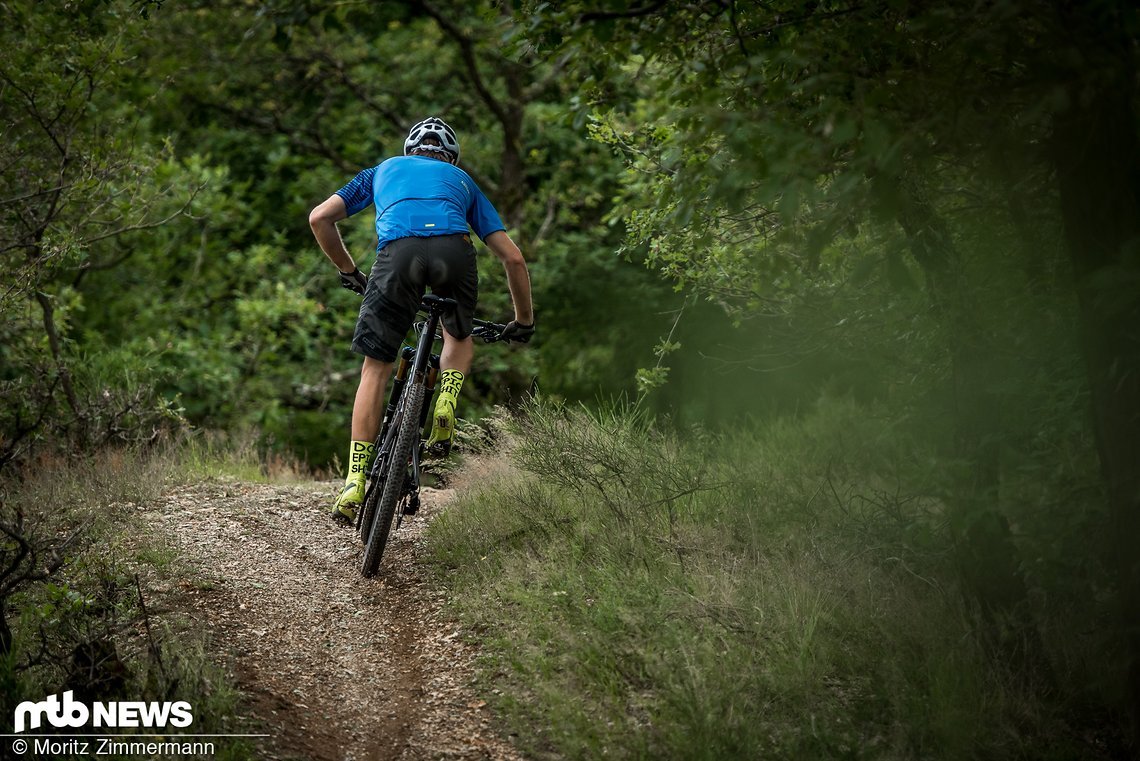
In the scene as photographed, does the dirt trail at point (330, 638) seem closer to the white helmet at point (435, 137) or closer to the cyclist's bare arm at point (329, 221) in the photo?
the cyclist's bare arm at point (329, 221)

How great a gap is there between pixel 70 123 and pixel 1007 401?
638 centimetres

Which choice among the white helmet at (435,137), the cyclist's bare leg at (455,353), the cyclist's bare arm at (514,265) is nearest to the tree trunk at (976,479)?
the cyclist's bare arm at (514,265)

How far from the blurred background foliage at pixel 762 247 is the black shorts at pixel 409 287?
77 cm

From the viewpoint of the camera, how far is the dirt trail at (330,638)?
4.31 m

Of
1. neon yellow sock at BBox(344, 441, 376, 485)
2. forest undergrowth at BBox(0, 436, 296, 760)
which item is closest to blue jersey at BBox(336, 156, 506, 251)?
neon yellow sock at BBox(344, 441, 376, 485)

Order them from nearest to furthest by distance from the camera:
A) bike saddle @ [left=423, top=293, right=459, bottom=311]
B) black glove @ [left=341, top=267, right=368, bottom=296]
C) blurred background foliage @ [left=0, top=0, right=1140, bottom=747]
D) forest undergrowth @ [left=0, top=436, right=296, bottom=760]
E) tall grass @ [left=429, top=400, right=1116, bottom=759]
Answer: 1. blurred background foliage @ [left=0, top=0, right=1140, bottom=747]
2. forest undergrowth @ [left=0, top=436, right=296, bottom=760]
3. tall grass @ [left=429, top=400, right=1116, bottom=759]
4. bike saddle @ [left=423, top=293, right=459, bottom=311]
5. black glove @ [left=341, top=267, right=368, bottom=296]

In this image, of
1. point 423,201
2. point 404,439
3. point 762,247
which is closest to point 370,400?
point 404,439

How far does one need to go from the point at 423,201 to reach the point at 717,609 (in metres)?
2.53

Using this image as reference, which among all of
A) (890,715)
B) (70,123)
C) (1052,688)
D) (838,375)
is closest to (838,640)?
(890,715)

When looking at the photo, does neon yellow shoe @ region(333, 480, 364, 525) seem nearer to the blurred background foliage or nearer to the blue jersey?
the blurred background foliage

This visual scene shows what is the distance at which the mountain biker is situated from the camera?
223 inches

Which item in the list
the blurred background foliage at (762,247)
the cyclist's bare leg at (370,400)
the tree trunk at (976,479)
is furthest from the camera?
the cyclist's bare leg at (370,400)

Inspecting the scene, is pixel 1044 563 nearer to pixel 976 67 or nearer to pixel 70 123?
pixel 976 67

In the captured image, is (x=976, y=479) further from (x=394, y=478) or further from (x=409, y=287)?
(x=409, y=287)
